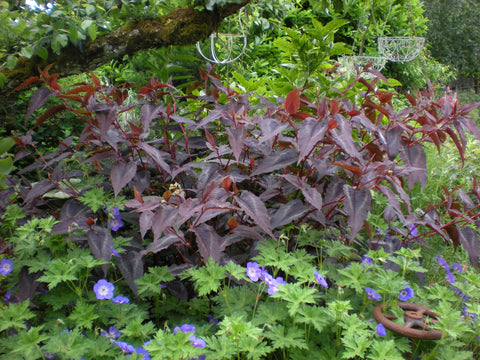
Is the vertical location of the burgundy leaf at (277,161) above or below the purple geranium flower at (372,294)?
above

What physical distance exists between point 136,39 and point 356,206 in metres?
1.47

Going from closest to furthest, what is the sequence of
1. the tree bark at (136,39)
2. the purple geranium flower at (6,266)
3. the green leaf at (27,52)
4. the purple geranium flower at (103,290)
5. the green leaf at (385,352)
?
1. the green leaf at (385,352)
2. the purple geranium flower at (103,290)
3. the purple geranium flower at (6,266)
4. the green leaf at (27,52)
5. the tree bark at (136,39)

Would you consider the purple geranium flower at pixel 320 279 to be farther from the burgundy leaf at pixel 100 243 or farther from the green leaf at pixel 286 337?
the burgundy leaf at pixel 100 243

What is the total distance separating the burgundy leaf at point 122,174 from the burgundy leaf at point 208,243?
Result: 0.31 m

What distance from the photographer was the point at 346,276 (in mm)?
1251

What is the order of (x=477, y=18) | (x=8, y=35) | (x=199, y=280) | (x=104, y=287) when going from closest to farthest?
(x=199, y=280)
(x=104, y=287)
(x=8, y=35)
(x=477, y=18)

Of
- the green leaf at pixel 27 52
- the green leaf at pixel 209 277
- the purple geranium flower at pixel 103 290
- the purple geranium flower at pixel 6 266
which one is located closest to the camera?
the green leaf at pixel 209 277

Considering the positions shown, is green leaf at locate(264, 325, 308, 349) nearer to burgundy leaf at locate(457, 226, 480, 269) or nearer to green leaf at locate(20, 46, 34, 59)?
burgundy leaf at locate(457, 226, 480, 269)

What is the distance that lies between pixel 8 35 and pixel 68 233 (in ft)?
3.35

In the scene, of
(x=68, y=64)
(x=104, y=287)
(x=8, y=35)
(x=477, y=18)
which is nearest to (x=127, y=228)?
(x=104, y=287)

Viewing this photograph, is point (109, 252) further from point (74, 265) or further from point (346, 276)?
point (346, 276)

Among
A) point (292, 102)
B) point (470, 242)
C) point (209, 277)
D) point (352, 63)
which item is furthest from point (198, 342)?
point (352, 63)

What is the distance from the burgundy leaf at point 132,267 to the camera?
1337 millimetres

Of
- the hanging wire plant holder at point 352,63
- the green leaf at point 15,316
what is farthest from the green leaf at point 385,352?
the hanging wire plant holder at point 352,63
